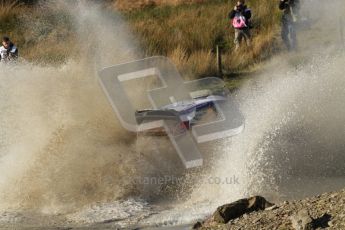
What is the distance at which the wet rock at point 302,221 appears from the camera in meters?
9.40

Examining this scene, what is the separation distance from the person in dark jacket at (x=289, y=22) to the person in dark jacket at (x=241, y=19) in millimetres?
961

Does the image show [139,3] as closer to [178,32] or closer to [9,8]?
[9,8]

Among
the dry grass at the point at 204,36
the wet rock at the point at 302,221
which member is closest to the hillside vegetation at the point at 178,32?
the dry grass at the point at 204,36

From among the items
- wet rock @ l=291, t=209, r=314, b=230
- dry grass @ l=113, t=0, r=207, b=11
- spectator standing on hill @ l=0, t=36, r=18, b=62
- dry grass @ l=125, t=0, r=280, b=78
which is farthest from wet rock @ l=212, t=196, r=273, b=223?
dry grass @ l=113, t=0, r=207, b=11

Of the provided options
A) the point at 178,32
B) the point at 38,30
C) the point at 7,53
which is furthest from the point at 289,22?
the point at 38,30

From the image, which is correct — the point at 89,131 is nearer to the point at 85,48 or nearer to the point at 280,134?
the point at 280,134

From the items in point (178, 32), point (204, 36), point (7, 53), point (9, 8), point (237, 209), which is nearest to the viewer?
point (237, 209)

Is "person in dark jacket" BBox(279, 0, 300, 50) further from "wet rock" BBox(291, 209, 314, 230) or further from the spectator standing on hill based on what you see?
"wet rock" BBox(291, 209, 314, 230)

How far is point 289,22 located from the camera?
2228 cm

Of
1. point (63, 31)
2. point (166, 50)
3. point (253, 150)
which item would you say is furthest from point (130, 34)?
point (253, 150)

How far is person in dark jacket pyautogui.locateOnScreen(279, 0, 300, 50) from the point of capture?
22188mm

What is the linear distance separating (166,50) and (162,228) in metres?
13.0

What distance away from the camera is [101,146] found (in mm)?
16828

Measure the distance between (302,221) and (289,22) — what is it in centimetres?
1348
